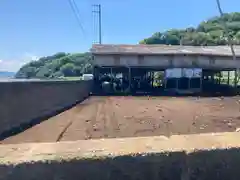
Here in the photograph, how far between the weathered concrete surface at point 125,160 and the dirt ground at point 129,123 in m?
8.55

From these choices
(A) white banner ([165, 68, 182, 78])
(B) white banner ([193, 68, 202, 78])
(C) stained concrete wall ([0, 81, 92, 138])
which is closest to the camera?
(C) stained concrete wall ([0, 81, 92, 138])

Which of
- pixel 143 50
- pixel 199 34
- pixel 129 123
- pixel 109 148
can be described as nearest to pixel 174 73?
pixel 143 50

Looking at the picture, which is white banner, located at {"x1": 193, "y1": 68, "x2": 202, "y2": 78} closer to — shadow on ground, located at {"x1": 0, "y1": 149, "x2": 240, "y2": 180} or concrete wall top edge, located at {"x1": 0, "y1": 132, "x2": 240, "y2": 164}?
concrete wall top edge, located at {"x1": 0, "y1": 132, "x2": 240, "y2": 164}

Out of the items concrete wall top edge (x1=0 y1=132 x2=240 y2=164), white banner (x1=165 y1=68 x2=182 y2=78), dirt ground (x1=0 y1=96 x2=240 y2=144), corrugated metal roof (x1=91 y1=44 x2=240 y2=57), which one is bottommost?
dirt ground (x1=0 y1=96 x2=240 y2=144)

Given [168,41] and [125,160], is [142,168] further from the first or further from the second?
[168,41]

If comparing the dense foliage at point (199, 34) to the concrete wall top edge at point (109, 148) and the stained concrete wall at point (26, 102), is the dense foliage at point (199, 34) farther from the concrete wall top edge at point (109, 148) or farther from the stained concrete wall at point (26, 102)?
the concrete wall top edge at point (109, 148)

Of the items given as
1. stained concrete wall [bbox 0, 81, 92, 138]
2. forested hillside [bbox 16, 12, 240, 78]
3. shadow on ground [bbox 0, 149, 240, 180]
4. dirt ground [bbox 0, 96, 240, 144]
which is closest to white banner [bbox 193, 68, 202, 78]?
dirt ground [bbox 0, 96, 240, 144]

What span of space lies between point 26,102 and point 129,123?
6535 mm

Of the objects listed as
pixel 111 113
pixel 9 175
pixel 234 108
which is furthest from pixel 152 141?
pixel 234 108

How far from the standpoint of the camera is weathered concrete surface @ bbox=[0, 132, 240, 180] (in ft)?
7.02

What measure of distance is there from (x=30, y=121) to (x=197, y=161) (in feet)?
39.4

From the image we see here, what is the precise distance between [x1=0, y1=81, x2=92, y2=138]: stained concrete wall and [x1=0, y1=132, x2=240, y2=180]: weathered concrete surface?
27.5ft

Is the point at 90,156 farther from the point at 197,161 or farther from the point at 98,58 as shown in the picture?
the point at 98,58

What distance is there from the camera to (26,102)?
12695 mm
